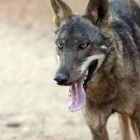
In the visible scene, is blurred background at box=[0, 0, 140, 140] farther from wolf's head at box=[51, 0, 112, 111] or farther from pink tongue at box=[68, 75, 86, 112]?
wolf's head at box=[51, 0, 112, 111]

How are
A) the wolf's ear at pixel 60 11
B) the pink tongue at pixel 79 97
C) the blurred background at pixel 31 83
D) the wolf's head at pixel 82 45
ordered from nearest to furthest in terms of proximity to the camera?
the wolf's head at pixel 82 45 → the pink tongue at pixel 79 97 → the wolf's ear at pixel 60 11 → the blurred background at pixel 31 83

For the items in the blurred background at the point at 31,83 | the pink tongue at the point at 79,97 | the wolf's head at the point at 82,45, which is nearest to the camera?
the wolf's head at the point at 82,45

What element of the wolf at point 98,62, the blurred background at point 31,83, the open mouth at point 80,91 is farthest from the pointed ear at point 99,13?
the blurred background at point 31,83

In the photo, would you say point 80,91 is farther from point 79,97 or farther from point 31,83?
point 31,83

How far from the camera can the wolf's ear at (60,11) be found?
13.8 feet

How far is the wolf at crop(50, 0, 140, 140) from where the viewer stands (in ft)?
12.3

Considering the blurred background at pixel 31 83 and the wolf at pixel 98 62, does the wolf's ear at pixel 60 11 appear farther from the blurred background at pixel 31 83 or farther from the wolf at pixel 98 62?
the blurred background at pixel 31 83

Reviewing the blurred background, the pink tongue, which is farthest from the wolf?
the blurred background

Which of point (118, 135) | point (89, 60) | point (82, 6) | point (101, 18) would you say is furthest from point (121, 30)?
point (82, 6)

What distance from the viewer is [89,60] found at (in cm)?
376

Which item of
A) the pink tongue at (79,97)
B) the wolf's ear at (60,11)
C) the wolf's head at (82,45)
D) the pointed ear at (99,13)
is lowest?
the pink tongue at (79,97)

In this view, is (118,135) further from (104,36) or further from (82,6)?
(82,6)

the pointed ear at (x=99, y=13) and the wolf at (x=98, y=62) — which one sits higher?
the pointed ear at (x=99, y=13)

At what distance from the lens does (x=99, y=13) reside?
157 inches
